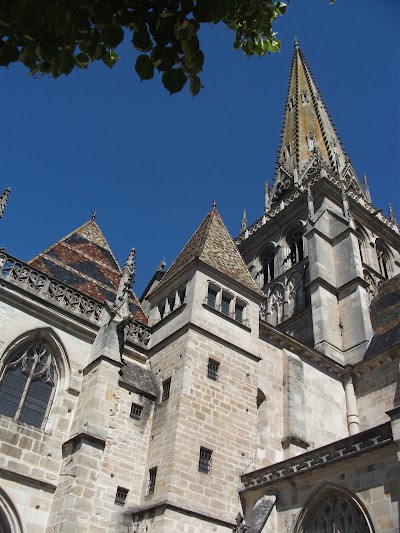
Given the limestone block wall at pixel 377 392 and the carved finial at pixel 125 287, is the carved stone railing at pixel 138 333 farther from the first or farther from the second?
the limestone block wall at pixel 377 392

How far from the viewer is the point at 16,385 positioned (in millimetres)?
10938

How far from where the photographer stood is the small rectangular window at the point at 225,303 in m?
14.5

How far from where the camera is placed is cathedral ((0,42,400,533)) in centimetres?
986

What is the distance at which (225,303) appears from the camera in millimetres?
14742

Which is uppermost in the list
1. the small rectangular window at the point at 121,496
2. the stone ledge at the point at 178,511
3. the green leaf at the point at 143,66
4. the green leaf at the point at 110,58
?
the green leaf at the point at 110,58

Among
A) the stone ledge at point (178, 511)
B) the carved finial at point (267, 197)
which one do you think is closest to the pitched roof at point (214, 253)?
the stone ledge at point (178, 511)

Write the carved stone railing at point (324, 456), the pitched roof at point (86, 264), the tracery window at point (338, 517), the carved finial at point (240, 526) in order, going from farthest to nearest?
the pitched roof at point (86, 264), the carved finial at point (240, 526), the carved stone railing at point (324, 456), the tracery window at point (338, 517)

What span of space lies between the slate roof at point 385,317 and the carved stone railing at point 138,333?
8469 mm

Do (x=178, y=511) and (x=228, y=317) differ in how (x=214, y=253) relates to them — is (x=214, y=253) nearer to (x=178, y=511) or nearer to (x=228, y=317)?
(x=228, y=317)

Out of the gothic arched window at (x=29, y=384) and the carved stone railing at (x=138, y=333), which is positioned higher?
the carved stone railing at (x=138, y=333)

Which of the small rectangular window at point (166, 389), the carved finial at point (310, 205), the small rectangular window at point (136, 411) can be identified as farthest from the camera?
the carved finial at point (310, 205)

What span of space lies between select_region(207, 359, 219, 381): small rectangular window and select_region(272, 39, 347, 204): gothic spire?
22.8 meters

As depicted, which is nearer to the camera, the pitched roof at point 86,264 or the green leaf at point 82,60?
the green leaf at point 82,60

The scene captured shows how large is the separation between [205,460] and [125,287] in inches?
191
